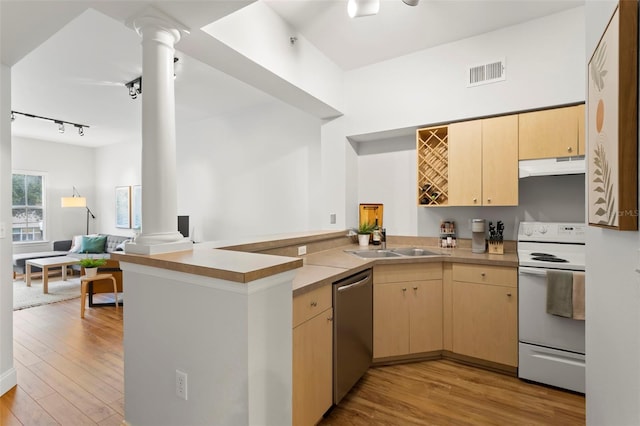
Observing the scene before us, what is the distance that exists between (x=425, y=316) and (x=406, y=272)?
0.42 metres

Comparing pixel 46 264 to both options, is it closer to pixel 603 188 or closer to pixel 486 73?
pixel 486 73

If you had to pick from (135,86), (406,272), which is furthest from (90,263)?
(406,272)

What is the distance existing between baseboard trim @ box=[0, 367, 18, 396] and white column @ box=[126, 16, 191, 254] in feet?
5.62

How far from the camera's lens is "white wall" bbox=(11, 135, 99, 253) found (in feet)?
21.7

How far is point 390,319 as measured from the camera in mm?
2596

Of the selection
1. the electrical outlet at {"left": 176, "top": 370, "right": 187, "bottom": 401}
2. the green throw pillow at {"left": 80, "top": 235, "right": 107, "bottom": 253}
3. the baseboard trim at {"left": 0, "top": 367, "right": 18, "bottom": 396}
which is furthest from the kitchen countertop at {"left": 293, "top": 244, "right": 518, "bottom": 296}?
the green throw pillow at {"left": 80, "top": 235, "right": 107, "bottom": 253}

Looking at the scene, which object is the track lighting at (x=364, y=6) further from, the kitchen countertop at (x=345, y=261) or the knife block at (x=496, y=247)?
the knife block at (x=496, y=247)

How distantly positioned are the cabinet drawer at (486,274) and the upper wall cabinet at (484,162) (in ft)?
2.00

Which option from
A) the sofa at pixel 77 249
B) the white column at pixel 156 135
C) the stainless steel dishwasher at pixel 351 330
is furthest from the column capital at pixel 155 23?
the sofa at pixel 77 249

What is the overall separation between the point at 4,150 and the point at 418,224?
3640 mm

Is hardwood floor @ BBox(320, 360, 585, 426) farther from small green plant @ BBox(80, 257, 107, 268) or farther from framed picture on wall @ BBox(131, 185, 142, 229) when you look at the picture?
framed picture on wall @ BBox(131, 185, 142, 229)

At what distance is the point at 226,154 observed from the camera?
4.93m

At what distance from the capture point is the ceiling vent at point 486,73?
8.96ft

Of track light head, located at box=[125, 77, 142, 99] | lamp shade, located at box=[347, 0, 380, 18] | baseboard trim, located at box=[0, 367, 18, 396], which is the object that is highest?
track light head, located at box=[125, 77, 142, 99]
